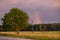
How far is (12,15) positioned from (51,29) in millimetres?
6193

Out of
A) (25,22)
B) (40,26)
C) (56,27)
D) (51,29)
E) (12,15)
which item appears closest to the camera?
(56,27)

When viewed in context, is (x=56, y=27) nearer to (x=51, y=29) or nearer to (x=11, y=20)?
(x=51, y=29)

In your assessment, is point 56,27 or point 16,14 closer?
point 56,27

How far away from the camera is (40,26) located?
1157cm

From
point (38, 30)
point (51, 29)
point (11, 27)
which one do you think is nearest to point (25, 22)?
point (11, 27)

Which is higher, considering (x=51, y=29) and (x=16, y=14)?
(x=16, y=14)

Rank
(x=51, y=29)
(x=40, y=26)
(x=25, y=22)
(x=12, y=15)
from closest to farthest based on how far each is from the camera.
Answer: (x=51, y=29) < (x=40, y=26) < (x=12, y=15) < (x=25, y=22)

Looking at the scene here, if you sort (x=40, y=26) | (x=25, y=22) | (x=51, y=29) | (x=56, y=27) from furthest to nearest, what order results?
(x=25, y=22), (x=40, y=26), (x=51, y=29), (x=56, y=27)

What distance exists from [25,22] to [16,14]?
1.70m

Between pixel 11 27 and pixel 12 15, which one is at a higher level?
pixel 12 15

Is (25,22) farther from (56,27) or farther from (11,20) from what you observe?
(56,27)

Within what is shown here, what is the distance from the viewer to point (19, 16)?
1653cm

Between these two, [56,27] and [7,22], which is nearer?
[56,27]

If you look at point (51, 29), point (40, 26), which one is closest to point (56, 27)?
point (51, 29)
